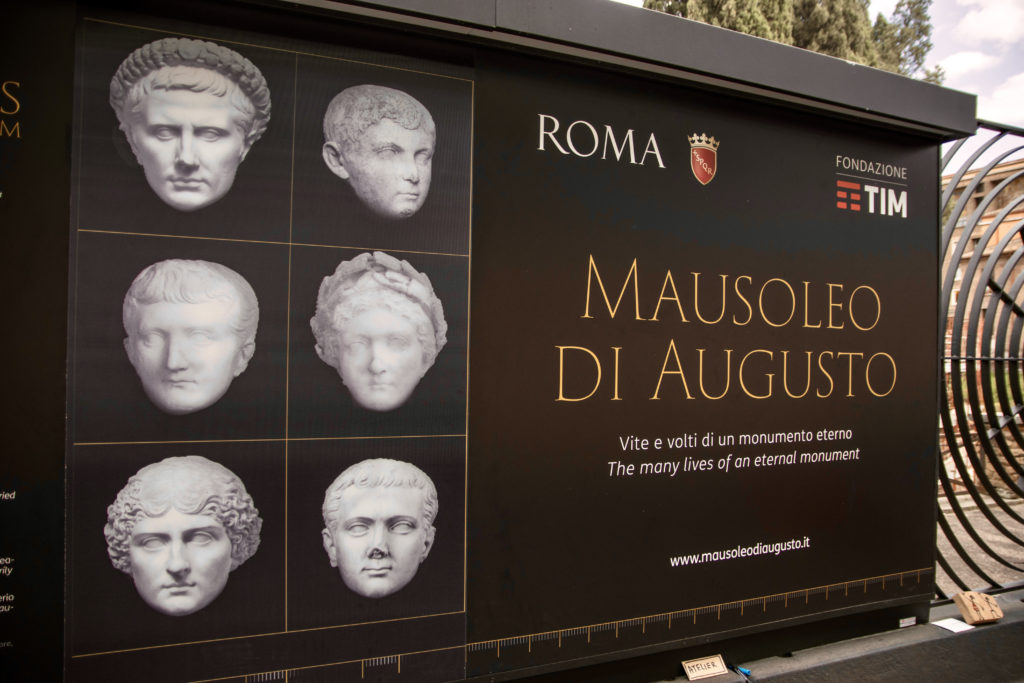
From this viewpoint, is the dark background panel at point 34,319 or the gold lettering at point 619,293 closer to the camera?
the dark background panel at point 34,319

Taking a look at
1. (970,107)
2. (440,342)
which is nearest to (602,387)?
(440,342)

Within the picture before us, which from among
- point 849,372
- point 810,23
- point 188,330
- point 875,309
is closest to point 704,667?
point 849,372

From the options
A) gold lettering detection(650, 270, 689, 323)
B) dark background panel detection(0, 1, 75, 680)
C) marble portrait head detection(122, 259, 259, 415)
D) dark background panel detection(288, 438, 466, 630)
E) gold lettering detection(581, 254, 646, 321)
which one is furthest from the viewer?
gold lettering detection(650, 270, 689, 323)

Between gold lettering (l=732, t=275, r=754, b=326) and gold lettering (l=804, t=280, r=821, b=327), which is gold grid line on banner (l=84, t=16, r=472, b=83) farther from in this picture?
gold lettering (l=804, t=280, r=821, b=327)

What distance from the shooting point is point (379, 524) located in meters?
2.33

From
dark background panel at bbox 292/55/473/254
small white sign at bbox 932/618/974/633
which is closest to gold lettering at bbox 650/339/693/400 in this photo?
dark background panel at bbox 292/55/473/254

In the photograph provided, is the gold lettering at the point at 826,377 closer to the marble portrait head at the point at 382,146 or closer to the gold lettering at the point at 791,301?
the gold lettering at the point at 791,301

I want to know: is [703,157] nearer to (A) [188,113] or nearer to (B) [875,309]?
(B) [875,309]

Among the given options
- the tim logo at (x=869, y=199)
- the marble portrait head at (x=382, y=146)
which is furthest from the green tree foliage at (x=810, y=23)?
the marble portrait head at (x=382, y=146)

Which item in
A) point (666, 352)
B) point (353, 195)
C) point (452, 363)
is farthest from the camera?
point (666, 352)

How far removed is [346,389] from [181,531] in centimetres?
64

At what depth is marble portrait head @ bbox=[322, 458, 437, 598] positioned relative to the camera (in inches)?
90.3

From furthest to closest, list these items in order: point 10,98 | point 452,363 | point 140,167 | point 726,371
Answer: point 726,371 → point 452,363 → point 140,167 → point 10,98

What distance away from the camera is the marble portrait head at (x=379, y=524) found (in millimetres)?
2293
